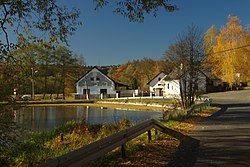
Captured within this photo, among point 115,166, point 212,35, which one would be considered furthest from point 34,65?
point 212,35

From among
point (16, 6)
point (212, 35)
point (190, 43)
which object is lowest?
point (16, 6)

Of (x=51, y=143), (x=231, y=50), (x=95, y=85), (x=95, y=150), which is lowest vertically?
(x=51, y=143)

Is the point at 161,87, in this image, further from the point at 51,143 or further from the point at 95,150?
the point at 95,150

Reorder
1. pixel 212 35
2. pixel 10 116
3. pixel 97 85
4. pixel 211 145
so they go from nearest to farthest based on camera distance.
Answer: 1. pixel 10 116
2. pixel 211 145
3. pixel 212 35
4. pixel 97 85

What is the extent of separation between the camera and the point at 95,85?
10062 cm

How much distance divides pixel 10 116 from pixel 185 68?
28.2 metres

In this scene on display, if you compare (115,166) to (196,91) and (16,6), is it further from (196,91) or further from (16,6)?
(196,91)

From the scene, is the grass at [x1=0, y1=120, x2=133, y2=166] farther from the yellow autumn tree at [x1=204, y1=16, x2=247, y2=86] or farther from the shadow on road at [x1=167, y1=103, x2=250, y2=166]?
the yellow autumn tree at [x1=204, y1=16, x2=247, y2=86]

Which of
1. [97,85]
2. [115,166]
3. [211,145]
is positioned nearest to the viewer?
[115,166]

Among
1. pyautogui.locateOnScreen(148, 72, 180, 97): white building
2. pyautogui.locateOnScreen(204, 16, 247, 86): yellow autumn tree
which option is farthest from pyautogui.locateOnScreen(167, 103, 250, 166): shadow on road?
pyautogui.locateOnScreen(148, 72, 180, 97): white building

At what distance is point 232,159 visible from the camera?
36.0 ft

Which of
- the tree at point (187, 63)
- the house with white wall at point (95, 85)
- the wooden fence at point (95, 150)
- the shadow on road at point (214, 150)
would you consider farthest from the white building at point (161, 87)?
the wooden fence at point (95, 150)

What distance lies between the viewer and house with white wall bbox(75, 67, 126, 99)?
328ft

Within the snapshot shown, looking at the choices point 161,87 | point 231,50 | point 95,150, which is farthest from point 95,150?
point 161,87
